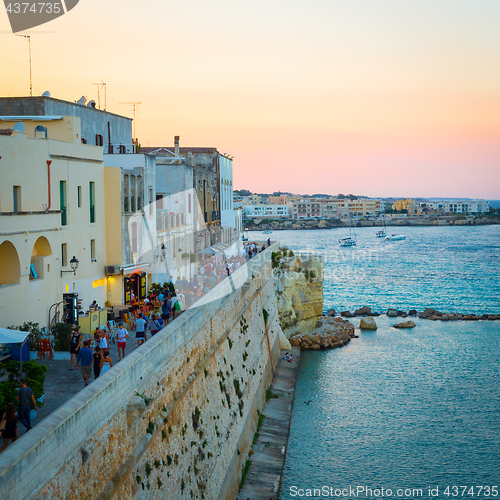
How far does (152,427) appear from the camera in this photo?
10.2 meters

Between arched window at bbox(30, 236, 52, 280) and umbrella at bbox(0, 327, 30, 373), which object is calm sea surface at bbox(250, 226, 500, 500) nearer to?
Result: arched window at bbox(30, 236, 52, 280)

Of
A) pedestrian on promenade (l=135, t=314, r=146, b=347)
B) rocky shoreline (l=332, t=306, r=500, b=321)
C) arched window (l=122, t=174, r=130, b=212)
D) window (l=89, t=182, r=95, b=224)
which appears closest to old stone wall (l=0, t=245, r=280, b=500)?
pedestrian on promenade (l=135, t=314, r=146, b=347)

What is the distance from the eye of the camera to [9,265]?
1315 centimetres

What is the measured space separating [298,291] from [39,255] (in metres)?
22.0

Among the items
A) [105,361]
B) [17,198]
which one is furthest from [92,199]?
[105,361]

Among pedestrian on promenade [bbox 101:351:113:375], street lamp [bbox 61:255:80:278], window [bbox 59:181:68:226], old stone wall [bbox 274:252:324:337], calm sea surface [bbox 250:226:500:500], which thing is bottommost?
calm sea surface [bbox 250:226:500:500]

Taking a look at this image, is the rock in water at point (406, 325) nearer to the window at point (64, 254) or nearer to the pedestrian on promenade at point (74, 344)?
the window at point (64, 254)

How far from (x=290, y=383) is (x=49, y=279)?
13898 millimetres

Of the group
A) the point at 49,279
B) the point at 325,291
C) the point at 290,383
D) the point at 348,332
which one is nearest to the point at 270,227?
the point at 325,291

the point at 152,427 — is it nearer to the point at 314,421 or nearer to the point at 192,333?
the point at 192,333

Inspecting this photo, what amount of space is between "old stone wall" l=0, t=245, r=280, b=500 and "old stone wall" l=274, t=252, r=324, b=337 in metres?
12.4

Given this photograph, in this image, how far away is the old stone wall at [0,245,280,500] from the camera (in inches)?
266

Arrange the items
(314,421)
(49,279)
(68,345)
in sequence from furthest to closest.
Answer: (314,421) → (49,279) → (68,345)

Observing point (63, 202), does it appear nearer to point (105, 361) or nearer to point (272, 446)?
point (105, 361)
